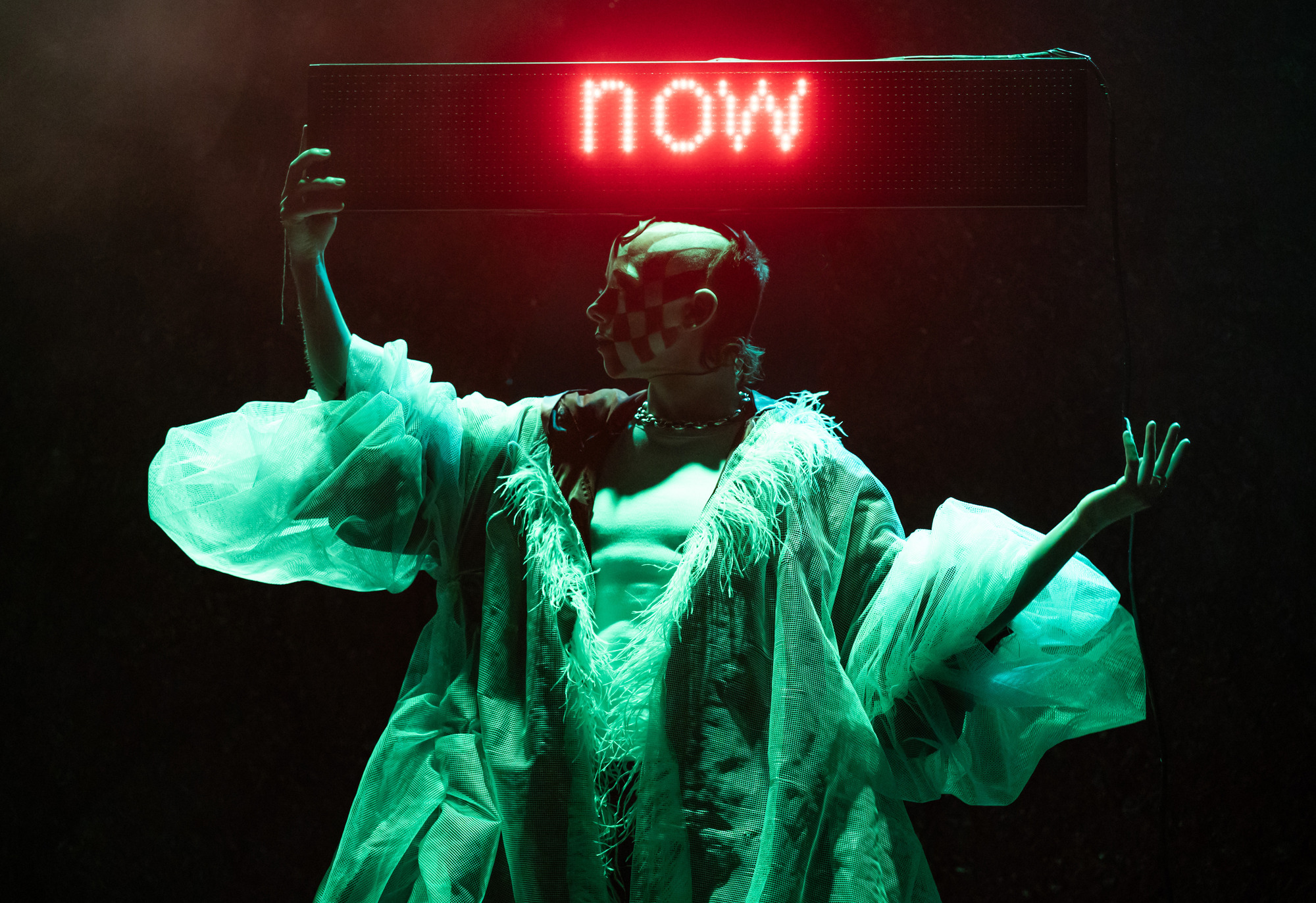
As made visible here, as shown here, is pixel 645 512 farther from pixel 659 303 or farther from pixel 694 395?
pixel 659 303

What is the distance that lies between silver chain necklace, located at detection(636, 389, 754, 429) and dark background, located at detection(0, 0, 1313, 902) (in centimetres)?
53

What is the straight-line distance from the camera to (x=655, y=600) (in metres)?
1.52

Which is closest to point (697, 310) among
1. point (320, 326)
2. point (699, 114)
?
point (699, 114)

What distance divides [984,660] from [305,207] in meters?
1.20

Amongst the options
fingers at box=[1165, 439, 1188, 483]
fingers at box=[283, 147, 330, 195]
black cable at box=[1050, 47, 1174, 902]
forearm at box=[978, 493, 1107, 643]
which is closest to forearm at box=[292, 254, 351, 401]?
fingers at box=[283, 147, 330, 195]

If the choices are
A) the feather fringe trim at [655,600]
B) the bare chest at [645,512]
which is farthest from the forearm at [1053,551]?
the bare chest at [645,512]

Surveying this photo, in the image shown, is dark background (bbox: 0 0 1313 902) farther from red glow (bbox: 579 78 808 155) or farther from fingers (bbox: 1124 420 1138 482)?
fingers (bbox: 1124 420 1138 482)

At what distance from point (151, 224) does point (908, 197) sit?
1.66 metres

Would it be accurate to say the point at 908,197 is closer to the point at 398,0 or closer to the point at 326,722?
the point at 398,0

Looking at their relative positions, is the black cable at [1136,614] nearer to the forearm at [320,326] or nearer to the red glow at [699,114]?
the red glow at [699,114]

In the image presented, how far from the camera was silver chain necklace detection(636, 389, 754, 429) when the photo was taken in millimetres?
1648

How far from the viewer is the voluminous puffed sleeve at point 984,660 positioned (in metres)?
1.46

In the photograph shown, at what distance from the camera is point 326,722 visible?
2184 mm

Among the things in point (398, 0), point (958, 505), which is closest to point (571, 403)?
point (958, 505)
